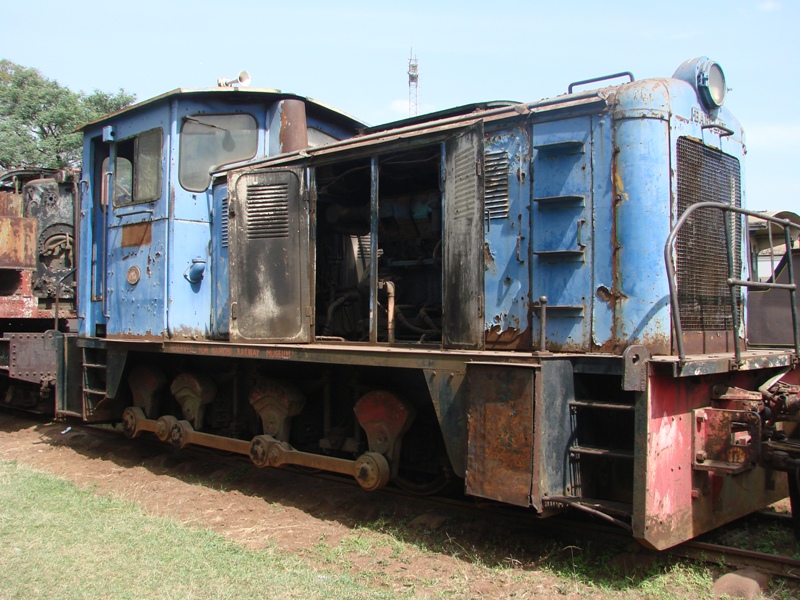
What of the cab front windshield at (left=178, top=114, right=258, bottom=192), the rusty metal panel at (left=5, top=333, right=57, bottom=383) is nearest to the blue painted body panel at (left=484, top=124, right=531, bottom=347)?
the cab front windshield at (left=178, top=114, right=258, bottom=192)

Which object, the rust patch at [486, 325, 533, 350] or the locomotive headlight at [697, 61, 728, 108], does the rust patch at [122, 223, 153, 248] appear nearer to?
the rust patch at [486, 325, 533, 350]

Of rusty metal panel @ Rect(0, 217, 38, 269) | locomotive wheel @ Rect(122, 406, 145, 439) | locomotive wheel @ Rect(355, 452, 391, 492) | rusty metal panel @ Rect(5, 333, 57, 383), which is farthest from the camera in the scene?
rusty metal panel @ Rect(0, 217, 38, 269)

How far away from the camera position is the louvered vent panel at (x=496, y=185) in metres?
4.65

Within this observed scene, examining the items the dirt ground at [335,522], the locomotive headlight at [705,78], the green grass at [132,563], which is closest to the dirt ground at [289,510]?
the dirt ground at [335,522]

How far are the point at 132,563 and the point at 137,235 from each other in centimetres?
373

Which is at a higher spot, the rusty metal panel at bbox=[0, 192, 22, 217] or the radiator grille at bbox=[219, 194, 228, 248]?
the rusty metal panel at bbox=[0, 192, 22, 217]

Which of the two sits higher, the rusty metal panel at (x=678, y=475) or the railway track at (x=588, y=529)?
the rusty metal panel at (x=678, y=475)

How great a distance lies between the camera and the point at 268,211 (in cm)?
596

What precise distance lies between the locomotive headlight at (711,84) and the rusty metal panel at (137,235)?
508 centimetres

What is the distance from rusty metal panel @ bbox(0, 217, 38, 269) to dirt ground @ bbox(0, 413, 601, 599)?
240 centimetres

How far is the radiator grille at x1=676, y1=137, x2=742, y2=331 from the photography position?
14.3 ft

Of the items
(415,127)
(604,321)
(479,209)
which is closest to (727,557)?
(604,321)

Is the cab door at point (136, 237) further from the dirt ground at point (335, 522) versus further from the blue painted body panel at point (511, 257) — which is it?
the blue painted body panel at point (511, 257)

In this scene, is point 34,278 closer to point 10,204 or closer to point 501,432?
point 10,204
